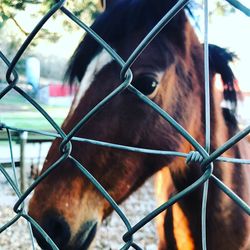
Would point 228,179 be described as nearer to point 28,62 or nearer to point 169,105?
point 169,105

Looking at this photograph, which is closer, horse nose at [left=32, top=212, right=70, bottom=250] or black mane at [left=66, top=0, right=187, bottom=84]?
horse nose at [left=32, top=212, right=70, bottom=250]

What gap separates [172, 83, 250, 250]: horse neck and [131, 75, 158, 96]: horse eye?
0.26 metres

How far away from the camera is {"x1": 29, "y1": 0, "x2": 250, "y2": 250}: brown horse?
100 cm

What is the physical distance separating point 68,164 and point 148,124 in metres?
0.25

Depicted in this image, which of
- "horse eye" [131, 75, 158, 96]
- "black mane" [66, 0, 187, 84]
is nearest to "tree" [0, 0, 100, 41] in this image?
"black mane" [66, 0, 187, 84]

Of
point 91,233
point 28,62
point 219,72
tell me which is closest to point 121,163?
point 91,233

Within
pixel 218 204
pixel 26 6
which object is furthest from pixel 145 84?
pixel 26 6

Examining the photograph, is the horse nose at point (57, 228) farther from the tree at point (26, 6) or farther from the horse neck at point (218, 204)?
the tree at point (26, 6)

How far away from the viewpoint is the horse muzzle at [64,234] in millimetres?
980

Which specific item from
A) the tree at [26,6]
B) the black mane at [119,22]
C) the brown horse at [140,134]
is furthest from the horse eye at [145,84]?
the tree at [26,6]

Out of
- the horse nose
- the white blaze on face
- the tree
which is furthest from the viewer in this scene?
the tree

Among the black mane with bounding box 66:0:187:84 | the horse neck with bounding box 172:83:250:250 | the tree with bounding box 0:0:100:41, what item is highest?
the tree with bounding box 0:0:100:41

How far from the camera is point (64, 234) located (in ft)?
3.26

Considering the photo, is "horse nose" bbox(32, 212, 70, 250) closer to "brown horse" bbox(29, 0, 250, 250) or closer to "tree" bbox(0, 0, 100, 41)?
"brown horse" bbox(29, 0, 250, 250)
